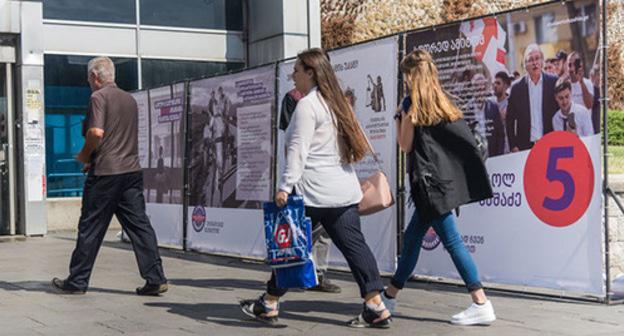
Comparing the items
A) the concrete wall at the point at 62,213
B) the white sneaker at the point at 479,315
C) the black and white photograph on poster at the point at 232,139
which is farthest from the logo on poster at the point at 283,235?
the concrete wall at the point at 62,213

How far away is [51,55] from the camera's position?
16984 mm

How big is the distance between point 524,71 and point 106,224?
3569 mm

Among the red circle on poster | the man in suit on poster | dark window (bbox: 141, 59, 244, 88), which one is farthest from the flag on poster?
dark window (bbox: 141, 59, 244, 88)

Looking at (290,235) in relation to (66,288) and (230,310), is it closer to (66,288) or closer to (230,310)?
(230,310)

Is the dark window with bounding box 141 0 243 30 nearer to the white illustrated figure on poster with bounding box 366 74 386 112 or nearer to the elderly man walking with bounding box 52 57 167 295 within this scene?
the white illustrated figure on poster with bounding box 366 74 386 112

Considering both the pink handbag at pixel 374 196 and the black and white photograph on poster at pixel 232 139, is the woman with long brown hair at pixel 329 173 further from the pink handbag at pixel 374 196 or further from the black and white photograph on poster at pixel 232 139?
the black and white photograph on poster at pixel 232 139

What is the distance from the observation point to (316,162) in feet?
21.4

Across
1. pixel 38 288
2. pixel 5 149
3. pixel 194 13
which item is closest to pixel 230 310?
pixel 38 288

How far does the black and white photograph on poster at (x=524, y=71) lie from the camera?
293 inches

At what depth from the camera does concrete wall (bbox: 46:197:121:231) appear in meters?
16.7

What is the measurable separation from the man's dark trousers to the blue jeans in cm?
230

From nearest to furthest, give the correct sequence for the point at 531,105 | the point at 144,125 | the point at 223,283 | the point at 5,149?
the point at 531,105 → the point at 223,283 → the point at 144,125 → the point at 5,149

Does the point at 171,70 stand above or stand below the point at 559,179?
above

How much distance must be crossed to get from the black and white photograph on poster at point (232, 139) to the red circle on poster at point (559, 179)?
369 cm
